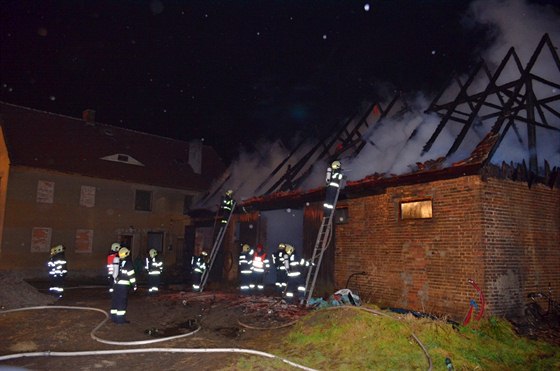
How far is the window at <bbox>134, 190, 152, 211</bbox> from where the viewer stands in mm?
22203

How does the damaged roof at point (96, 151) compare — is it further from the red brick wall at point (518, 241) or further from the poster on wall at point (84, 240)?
the red brick wall at point (518, 241)

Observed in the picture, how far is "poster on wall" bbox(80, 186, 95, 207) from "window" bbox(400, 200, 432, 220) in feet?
54.7

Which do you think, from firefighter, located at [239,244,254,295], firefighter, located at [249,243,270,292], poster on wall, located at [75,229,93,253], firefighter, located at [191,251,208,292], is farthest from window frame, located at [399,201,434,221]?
Result: poster on wall, located at [75,229,93,253]

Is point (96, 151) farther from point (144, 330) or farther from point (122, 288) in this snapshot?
point (144, 330)

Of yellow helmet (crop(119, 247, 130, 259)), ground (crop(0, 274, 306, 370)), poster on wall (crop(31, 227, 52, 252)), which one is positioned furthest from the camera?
poster on wall (crop(31, 227, 52, 252))

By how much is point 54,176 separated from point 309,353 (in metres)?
17.9

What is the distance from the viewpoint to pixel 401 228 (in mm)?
9359

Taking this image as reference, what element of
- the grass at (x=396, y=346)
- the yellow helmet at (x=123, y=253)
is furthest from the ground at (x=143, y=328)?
the yellow helmet at (x=123, y=253)

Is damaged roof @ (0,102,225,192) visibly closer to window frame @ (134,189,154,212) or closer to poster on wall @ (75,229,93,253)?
window frame @ (134,189,154,212)

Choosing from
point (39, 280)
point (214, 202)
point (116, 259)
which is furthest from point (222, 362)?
point (39, 280)

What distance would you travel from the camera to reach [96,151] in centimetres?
2245

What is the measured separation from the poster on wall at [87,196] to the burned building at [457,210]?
43.1ft

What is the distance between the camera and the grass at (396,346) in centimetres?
560

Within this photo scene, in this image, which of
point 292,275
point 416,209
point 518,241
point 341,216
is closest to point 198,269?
point 292,275
